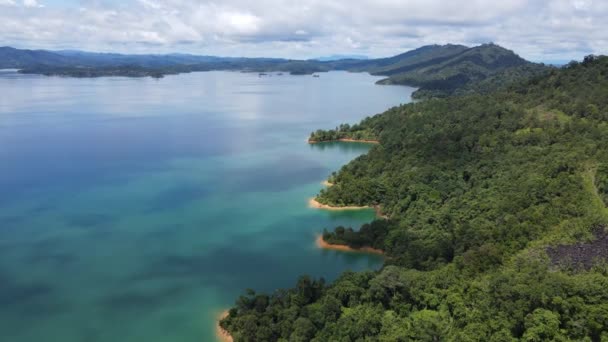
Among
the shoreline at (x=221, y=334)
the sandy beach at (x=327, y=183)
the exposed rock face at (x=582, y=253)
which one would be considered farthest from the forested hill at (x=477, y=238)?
the sandy beach at (x=327, y=183)

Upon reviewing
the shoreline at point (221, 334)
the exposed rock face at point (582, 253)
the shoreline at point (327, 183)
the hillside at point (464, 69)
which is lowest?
the shoreline at point (221, 334)

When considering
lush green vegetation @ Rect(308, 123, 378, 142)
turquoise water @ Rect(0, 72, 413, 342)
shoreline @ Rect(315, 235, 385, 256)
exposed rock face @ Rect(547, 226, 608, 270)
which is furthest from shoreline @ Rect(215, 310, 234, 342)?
lush green vegetation @ Rect(308, 123, 378, 142)

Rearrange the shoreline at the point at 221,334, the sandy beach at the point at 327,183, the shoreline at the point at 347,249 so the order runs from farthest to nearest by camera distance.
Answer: the sandy beach at the point at 327,183, the shoreline at the point at 347,249, the shoreline at the point at 221,334

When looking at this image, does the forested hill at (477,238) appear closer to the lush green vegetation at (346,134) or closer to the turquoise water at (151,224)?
the turquoise water at (151,224)

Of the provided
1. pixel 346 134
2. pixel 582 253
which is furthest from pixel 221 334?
pixel 346 134

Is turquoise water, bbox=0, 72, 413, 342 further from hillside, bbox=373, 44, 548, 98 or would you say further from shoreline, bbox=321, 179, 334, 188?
hillside, bbox=373, 44, 548, 98

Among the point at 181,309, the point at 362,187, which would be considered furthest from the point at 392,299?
the point at 362,187

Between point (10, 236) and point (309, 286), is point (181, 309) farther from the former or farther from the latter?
point (10, 236)
